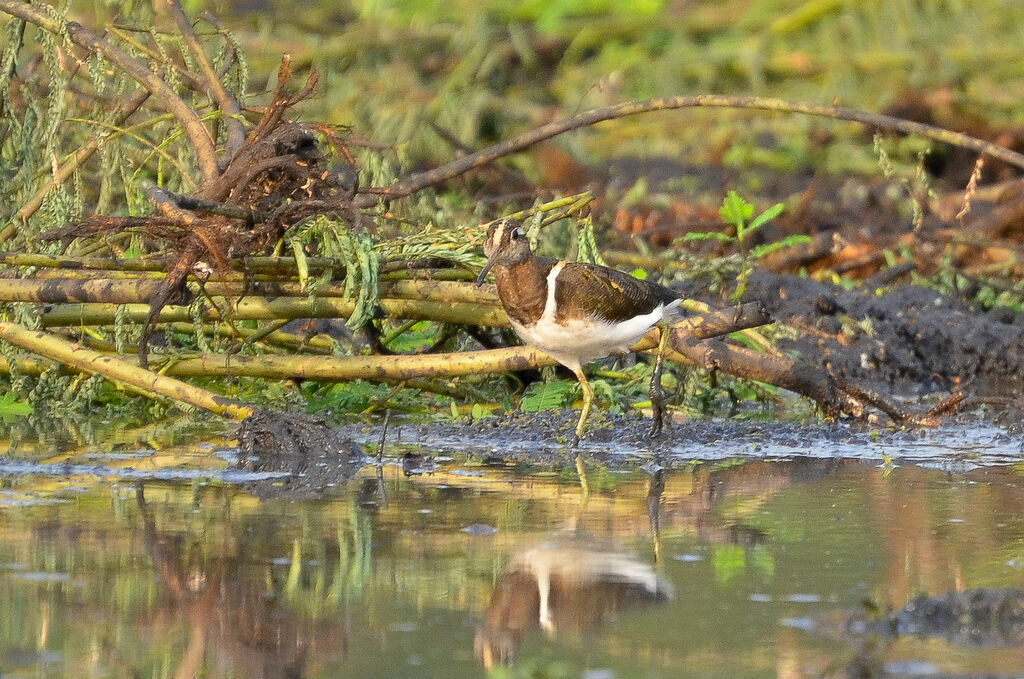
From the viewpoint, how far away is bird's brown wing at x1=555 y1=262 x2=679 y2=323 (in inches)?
220

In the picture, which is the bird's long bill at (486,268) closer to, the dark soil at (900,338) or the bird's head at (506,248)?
the bird's head at (506,248)

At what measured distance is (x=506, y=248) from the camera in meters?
5.70

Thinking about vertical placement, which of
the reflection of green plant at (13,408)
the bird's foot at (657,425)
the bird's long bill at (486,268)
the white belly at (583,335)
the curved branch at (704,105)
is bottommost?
the bird's foot at (657,425)

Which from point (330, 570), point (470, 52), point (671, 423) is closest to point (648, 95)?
point (470, 52)

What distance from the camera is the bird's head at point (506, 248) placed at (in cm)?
569

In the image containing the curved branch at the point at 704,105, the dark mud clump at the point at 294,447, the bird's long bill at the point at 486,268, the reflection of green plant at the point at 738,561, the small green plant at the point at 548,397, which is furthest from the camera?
the small green plant at the point at 548,397

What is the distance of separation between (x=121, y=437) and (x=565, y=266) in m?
1.70

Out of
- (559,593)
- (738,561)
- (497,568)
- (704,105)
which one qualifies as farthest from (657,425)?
(559,593)

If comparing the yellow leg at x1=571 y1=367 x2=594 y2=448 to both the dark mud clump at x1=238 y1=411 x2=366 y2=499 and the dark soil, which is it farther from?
the dark soil

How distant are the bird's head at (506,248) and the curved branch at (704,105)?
1.50ft

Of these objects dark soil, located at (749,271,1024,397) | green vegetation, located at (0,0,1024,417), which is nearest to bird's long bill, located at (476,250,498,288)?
green vegetation, located at (0,0,1024,417)

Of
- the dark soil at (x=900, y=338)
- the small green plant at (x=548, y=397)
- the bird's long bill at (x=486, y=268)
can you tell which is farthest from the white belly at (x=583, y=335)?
the dark soil at (x=900, y=338)

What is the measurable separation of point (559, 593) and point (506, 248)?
2.40 m

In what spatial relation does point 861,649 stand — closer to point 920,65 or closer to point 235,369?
point 235,369
